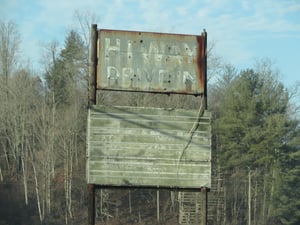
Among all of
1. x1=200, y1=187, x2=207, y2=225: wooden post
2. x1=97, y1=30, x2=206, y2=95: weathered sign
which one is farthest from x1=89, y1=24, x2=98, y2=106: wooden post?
x1=200, y1=187, x2=207, y2=225: wooden post

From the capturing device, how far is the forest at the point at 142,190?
1801 inches

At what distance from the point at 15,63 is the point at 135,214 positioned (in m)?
19.1

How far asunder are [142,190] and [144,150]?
38185 millimetres

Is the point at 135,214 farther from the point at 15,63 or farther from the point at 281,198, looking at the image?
the point at 15,63

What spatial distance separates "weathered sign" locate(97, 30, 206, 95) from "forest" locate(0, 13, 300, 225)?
32.4m

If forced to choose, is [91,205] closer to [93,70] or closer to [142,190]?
[93,70]

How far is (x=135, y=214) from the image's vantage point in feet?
157

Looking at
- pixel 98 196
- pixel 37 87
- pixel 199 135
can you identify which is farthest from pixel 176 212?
pixel 199 135

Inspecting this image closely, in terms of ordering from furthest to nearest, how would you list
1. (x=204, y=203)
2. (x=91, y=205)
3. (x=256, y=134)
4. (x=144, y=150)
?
(x=256, y=134) < (x=204, y=203) < (x=144, y=150) < (x=91, y=205)

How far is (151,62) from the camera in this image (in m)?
11.7

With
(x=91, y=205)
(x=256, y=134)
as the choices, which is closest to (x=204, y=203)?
(x=91, y=205)

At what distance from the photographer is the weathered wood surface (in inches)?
448

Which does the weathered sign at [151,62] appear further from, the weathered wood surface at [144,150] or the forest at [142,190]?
the forest at [142,190]

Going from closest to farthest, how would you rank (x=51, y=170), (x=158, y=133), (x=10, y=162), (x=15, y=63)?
(x=158, y=133) < (x=51, y=170) < (x=10, y=162) < (x=15, y=63)
